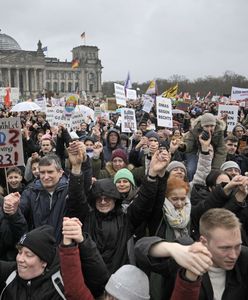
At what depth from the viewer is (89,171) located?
3.90 m

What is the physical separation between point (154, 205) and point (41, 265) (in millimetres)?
1060

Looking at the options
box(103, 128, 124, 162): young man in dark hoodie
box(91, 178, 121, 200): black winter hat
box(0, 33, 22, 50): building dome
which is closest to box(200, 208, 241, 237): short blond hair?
box(91, 178, 121, 200): black winter hat

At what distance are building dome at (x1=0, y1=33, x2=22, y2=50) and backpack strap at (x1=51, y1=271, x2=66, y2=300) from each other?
111 metres

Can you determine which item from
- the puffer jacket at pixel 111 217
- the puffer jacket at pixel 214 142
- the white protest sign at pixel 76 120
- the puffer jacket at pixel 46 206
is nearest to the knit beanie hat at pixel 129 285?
the puffer jacket at pixel 111 217

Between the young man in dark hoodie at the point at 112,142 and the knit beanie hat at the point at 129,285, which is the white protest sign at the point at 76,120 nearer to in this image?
the young man in dark hoodie at the point at 112,142

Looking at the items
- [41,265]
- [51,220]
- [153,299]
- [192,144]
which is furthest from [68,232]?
[192,144]

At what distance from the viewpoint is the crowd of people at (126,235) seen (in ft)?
7.59

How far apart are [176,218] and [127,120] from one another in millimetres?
Result: 7429

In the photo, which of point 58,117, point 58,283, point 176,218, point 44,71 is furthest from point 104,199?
point 44,71

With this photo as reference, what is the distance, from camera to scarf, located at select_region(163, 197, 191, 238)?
→ 3.35 m

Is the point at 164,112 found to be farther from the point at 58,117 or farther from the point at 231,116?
the point at 58,117

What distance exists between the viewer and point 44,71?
101 meters

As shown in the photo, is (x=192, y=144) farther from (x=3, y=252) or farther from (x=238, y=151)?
(x=3, y=252)

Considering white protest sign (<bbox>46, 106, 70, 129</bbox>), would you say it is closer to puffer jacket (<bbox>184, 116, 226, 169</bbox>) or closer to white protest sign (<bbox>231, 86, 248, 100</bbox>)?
puffer jacket (<bbox>184, 116, 226, 169</bbox>)
